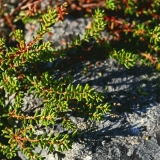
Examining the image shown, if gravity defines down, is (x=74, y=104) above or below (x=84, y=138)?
above

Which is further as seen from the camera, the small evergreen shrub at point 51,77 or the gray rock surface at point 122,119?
the gray rock surface at point 122,119

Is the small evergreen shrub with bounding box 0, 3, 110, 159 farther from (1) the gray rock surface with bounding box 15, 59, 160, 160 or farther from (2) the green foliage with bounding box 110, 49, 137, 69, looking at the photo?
(2) the green foliage with bounding box 110, 49, 137, 69

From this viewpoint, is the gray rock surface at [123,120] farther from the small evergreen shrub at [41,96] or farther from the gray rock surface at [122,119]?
the small evergreen shrub at [41,96]

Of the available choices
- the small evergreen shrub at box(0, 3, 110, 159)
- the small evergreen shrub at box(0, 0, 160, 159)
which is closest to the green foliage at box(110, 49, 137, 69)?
the small evergreen shrub at box(0, 0, 160, 159)

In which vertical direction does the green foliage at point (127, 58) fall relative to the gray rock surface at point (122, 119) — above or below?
above

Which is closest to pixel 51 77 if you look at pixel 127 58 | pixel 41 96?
pixel 41 96

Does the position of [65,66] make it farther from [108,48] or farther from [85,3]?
[85,3]

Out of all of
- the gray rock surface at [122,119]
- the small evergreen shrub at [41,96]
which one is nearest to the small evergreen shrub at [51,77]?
the small evergreen shrub at [41,96]

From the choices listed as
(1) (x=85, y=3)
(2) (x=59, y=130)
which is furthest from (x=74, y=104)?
(1) (x=85, y=3)

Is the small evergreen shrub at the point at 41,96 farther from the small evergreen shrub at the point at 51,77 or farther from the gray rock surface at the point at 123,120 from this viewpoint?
the gray rock surface at the point at 123,120
